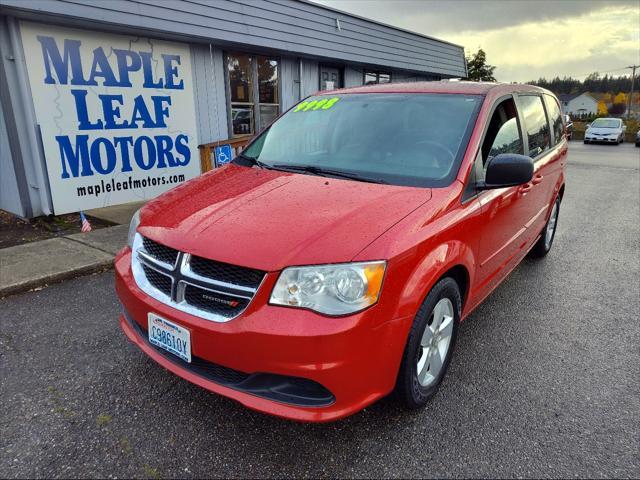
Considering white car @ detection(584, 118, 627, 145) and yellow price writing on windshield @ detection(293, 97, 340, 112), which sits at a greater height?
yellow price writing on windshield @ detection(293, 97, 340, 112)

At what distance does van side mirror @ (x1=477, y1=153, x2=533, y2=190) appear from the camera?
Answer: 2.61 meters

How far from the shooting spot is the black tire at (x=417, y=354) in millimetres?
2180

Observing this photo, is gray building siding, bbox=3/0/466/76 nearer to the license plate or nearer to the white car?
the license plate

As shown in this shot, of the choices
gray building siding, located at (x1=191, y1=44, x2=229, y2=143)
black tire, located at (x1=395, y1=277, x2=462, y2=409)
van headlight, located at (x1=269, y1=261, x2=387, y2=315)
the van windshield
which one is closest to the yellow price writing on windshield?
the van windshield

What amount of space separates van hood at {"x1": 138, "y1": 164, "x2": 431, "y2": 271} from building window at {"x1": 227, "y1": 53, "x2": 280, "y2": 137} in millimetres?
5989

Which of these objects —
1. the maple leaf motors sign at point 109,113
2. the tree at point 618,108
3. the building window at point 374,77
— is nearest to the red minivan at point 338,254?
the maple leaf motors sign at point 109,113

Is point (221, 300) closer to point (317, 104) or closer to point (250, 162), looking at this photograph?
point (250, 162)

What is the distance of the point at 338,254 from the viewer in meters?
1.97

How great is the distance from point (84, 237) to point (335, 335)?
4.42 m

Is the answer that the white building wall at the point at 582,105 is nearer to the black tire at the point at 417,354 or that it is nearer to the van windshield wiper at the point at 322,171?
the van windshield wiper at the point at 322,171

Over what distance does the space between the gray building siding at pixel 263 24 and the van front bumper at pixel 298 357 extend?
505 cm

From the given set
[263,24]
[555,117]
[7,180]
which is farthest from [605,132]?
[7,180]

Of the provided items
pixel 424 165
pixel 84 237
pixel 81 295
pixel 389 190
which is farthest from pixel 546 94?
pixel 84 237

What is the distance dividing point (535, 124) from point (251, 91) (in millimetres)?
5998
